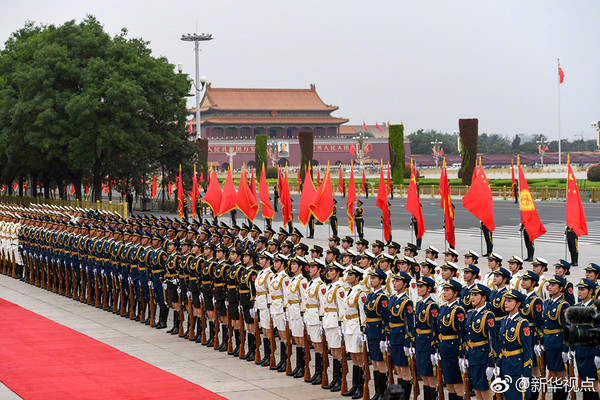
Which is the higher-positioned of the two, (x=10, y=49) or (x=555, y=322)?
(x=10, y=49)

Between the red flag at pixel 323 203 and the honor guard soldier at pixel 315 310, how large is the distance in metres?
8.75

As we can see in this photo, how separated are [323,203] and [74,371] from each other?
919cm

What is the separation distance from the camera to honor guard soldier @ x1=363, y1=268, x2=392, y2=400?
895 cm

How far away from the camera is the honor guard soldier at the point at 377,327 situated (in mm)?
8945

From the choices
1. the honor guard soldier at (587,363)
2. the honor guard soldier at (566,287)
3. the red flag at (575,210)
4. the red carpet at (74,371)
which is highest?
the red flag at (575,210)

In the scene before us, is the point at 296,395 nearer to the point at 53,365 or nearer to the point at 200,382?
the point at 200,382

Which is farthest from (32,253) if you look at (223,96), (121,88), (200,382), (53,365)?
(223,96)

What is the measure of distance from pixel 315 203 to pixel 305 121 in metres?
81.5

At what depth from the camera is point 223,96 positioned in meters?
99.8

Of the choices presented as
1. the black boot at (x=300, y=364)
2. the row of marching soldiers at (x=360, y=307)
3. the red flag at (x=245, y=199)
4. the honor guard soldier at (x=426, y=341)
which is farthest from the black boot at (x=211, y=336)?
the red flag at (x=245, y=199)

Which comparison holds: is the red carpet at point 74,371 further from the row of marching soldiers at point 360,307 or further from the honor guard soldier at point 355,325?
the honor guard soldier at point 355,325

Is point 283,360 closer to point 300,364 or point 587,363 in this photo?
point 300,364

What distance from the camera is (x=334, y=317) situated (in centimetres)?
967

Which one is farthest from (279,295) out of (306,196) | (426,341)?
(306,196)
